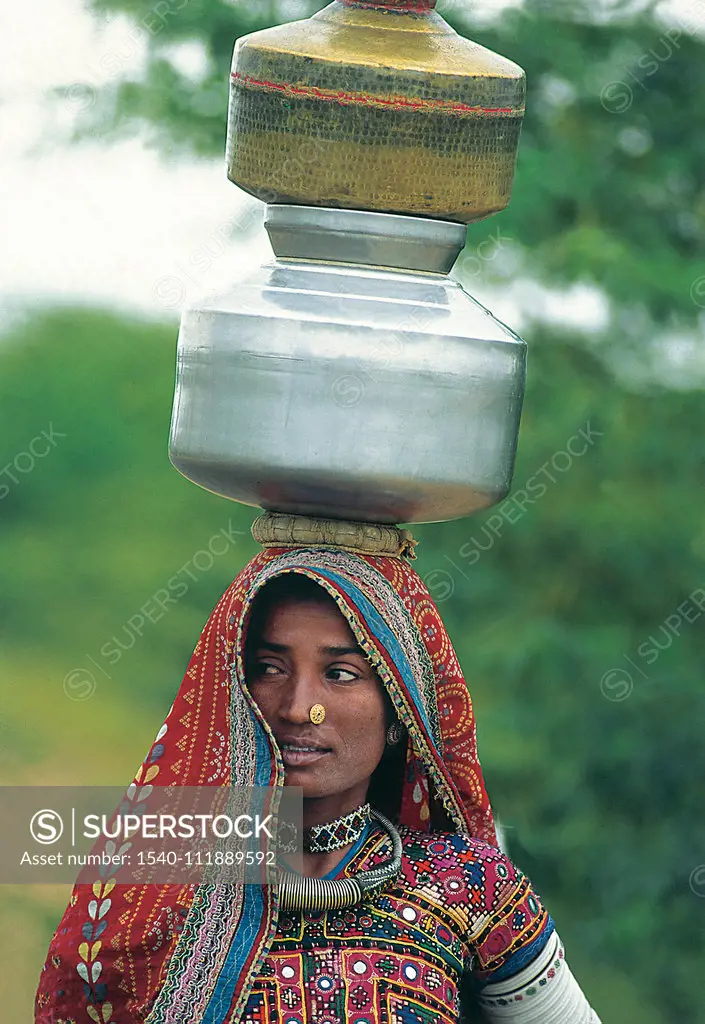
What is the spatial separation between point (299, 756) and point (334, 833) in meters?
0.19

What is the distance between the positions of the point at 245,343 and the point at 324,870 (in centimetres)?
96

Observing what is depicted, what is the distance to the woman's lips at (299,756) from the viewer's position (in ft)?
10.0

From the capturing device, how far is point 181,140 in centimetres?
700

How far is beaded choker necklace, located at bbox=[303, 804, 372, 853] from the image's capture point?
314cm

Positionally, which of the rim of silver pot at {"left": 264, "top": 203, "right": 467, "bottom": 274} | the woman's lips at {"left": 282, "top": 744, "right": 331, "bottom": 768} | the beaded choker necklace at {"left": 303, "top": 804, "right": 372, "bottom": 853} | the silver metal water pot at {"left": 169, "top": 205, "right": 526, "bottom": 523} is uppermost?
the rim of silver pot at {"left": 264, "top": 203, "right": 467, "bottom": 274}

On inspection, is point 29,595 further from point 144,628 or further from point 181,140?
point 181,140

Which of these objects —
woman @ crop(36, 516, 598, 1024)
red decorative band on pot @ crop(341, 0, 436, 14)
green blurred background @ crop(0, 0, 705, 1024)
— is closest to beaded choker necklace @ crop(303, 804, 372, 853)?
woman @ crop(36, 516, 598, 1024)

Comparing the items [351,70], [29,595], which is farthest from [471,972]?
[29,595]

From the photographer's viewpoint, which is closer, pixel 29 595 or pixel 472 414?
pixel 472 414

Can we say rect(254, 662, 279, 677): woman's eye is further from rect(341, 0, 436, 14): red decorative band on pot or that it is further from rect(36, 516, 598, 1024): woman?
rect(341, 0, 436, 14): red decorative band on pot

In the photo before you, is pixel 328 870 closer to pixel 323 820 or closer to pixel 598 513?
pixel 323 820

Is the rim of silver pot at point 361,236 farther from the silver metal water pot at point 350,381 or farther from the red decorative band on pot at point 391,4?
the red decorative band on pot at point 391,4

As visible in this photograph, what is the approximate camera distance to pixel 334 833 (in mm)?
3150

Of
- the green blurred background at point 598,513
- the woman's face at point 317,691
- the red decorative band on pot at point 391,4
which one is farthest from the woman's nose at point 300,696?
the green blurred background at point 598,513
